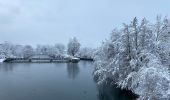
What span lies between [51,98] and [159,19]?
17.7 metres

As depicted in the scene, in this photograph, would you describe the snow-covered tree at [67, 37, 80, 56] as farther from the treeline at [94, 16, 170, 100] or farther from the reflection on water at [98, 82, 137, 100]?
the treeline at [94, 16, 170, 100]

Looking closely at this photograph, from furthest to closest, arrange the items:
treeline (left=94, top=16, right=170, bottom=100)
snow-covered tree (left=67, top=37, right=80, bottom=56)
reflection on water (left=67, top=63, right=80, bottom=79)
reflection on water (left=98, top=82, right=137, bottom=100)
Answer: snow-covered tree (left=67, top=37, right=80, bottom=56)
reflection on water (left=67, top=63, right=80, bottom=79)
reflection on water (left=98, top=82, right=137, bottom=100)
treeline (left=94, top=16, right=170, bottom=100)

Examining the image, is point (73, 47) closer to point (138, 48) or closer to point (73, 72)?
point (73, 72)

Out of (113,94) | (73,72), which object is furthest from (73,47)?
(113,94)

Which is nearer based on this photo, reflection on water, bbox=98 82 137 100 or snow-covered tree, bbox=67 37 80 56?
reflection on water, bbox=98 82 137 100

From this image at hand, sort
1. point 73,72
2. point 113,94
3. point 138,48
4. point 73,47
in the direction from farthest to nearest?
point 73,47
point 73,72
point 113,94
point 138,48

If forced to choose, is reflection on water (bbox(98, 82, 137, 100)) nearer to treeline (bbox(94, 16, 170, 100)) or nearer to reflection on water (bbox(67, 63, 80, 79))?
treeline (bbox(94, 16, 170, 100))

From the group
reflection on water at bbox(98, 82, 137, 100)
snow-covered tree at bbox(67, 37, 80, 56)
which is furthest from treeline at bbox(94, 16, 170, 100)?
snow-covered tree at bbox(67, 37, 80, 56)

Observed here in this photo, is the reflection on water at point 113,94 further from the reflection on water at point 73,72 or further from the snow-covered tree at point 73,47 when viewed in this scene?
the snow-covered tree at point 73,47

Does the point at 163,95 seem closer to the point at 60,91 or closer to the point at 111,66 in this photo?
the point at 111,66

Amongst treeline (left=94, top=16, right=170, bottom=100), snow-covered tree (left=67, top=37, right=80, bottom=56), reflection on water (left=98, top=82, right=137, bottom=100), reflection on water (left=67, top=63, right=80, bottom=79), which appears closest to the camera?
treeline (left=94, top=16, right=170, bottom=100)

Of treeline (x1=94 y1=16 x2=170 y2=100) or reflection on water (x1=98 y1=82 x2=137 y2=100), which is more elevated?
treeline (x1=94 y1=16 x2=170 y2=100)

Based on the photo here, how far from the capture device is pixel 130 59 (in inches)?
1185

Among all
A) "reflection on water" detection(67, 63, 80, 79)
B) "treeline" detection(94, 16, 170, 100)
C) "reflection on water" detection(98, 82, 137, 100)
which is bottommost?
"reflection on water" detection(98, 82, 137, 100)
